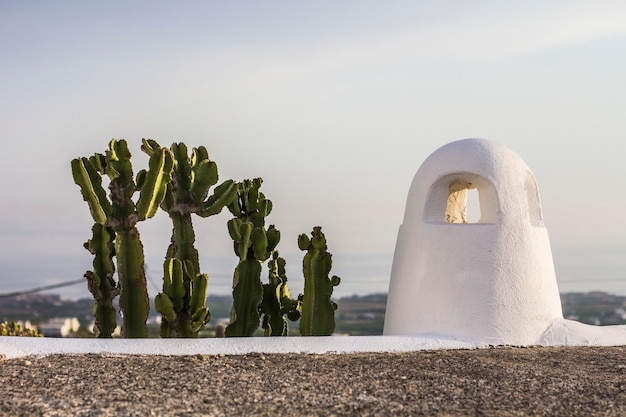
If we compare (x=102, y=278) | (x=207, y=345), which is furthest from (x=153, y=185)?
(x=207, y=345)

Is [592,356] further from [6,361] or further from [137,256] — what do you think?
[6,361]

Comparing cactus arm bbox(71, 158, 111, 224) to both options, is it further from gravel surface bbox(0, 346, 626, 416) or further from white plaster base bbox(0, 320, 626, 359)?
gravel surface bbox(0, 346, 626, 416)

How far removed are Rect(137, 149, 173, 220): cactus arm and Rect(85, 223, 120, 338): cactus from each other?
0.67 metres

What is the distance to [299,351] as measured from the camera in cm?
817

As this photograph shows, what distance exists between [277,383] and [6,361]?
2.78 meters

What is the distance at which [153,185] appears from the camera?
29.3ft

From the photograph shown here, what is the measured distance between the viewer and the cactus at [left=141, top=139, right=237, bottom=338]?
8.95 metres

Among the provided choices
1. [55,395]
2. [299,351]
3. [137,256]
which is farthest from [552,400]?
[137,256]

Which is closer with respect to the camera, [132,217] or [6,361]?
[6,361]

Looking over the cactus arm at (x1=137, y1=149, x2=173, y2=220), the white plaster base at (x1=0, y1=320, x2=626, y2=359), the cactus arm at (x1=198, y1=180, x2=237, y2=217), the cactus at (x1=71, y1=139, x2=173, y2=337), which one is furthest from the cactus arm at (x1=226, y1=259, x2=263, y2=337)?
the cactus arm at (x1=137, y1=149, x2=173, y2=220)

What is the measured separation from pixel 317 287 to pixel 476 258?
6.07 ft

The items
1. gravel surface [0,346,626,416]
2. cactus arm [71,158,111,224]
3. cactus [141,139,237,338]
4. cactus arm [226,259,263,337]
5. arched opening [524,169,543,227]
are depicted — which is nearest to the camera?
gravel surface [0,346,626,416]

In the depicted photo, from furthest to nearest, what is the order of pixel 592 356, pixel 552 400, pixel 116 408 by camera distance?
pixel 592 356 < pixel 552 400 < pixel 116 408

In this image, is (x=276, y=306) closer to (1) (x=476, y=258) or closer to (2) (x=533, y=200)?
(1) (x=476, y=258)
